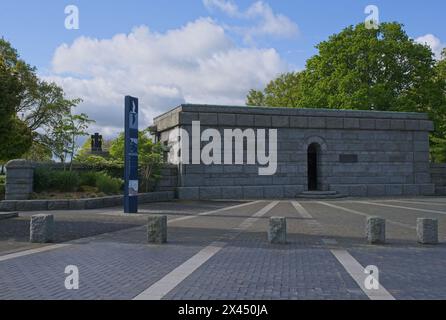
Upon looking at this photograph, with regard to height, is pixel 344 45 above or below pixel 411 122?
above

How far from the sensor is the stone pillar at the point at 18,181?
58.9 ft

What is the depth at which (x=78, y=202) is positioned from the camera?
695 inches

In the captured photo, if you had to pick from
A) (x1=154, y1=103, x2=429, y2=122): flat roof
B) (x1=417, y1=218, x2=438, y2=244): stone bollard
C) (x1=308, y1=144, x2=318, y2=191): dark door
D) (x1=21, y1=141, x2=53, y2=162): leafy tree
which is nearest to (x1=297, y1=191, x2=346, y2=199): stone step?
(x1=308, y1=144, x2=318, y2=191): dark door

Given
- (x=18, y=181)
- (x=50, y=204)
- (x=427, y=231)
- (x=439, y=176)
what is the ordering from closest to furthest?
(x=427, y=231), (x=50, y=204), (x=18, y=181), (x=439, y=176)

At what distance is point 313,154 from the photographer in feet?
89.2

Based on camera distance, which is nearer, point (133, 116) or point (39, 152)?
point (133, 116)

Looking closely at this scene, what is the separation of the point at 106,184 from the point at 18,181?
12.2 ft

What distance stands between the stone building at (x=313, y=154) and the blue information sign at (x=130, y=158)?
7038 mm

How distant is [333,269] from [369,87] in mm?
29790

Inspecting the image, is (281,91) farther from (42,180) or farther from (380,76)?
(42,180)

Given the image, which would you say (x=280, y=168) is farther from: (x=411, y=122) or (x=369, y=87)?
(x=369, y=87)

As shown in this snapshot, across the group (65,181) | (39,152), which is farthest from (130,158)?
(39,152)

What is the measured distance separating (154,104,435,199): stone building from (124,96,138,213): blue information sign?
277 inches
